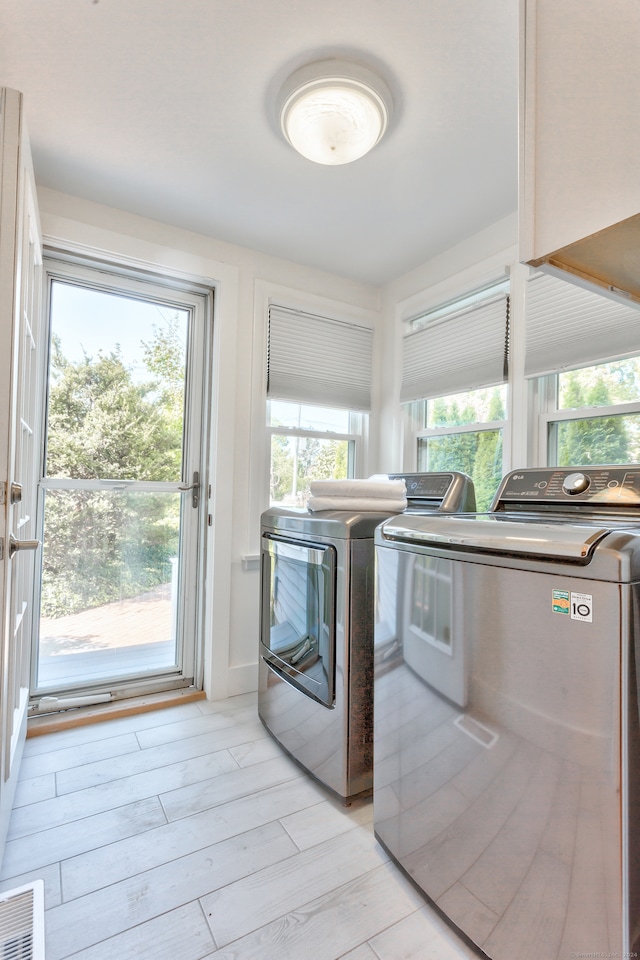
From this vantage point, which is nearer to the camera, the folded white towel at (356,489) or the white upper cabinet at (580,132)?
the white upper cabinet at (580,132)

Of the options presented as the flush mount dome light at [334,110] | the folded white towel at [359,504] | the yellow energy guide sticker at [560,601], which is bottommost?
the yellow energy guide sticker at [560,601]

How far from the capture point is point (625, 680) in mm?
794

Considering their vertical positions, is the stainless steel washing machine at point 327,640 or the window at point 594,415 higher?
the window at point 594,415

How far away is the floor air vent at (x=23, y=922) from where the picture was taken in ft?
3.46

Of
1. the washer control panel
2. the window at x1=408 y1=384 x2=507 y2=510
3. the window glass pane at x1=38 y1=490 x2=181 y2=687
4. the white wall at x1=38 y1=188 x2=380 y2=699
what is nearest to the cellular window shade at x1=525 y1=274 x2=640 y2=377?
the window at x1=408 y1=384 x2=507 y2=510

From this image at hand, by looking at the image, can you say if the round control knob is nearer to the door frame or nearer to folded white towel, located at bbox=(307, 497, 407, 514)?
folded white towel, located at bbox=(307, 497, 407, 514)

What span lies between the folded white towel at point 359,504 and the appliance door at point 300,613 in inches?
6.1

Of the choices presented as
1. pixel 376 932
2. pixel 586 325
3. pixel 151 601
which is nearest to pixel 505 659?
pixel 376 932

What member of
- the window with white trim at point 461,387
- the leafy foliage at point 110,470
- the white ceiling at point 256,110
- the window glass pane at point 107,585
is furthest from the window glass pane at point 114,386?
the window with white trim at point 461,387

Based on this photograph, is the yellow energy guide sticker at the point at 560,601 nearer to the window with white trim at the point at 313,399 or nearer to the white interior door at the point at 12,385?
the white interior door at the point at 12,385

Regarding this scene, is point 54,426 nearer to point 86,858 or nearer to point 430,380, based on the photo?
point 86,858

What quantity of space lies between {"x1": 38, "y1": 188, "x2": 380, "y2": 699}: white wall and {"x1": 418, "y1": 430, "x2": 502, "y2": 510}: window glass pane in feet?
3.20

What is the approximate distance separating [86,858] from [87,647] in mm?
1056

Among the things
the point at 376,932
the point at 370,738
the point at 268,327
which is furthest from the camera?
the point at 268,327
